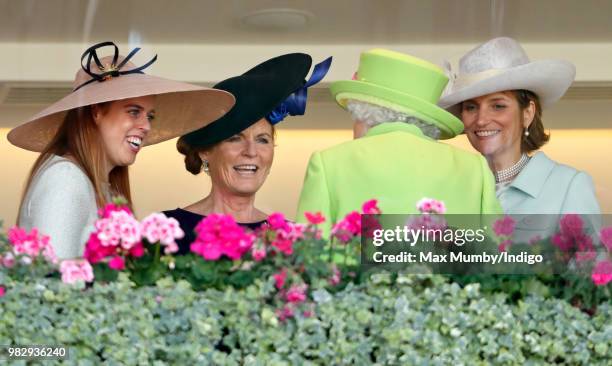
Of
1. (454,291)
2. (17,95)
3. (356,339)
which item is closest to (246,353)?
(356,339)

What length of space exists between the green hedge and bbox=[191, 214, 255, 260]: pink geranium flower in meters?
0.07

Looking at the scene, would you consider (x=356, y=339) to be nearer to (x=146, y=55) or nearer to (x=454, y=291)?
(x=454, y=291)

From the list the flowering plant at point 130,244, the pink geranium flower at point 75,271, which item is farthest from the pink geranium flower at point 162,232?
the pink geranium flower at point 75,271

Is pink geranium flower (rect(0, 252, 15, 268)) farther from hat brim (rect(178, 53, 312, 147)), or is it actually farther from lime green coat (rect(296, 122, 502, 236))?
hat brim (rect(178, 53, 312, 147))

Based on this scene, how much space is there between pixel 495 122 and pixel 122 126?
3.64 ft

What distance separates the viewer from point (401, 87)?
2.59 metres

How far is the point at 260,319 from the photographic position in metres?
1.95

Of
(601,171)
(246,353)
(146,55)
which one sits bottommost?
(246,353)

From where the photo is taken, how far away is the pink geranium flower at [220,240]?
1.97 m

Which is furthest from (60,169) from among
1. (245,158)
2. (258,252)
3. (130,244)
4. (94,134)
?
(245,158)

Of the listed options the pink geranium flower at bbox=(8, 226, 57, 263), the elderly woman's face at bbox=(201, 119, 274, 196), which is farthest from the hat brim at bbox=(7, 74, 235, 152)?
the pink geranium flower at bbox=(8, 226, 57, 263)

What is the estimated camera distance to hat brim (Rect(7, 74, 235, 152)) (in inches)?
106

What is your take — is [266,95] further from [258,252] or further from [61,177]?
[258,252]

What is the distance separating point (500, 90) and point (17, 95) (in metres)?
3.35
